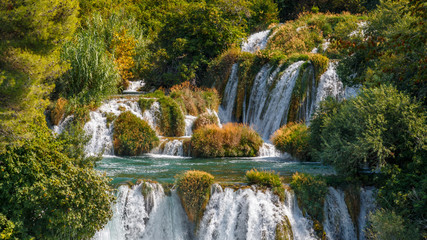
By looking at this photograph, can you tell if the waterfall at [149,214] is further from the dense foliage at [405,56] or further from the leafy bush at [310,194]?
the dense foliage at [405,56]

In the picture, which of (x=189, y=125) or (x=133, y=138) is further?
(x=189, y=125)

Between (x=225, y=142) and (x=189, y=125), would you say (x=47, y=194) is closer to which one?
(x=225, y=142)

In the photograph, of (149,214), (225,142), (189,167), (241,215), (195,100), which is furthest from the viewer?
(195,100)

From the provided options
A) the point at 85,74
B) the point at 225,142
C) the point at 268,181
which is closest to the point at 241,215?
the point at 268,181

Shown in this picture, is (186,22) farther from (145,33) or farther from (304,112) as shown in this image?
(304,112)

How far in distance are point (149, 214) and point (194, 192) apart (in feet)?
4.09

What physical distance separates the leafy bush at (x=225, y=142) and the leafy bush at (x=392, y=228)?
8.47 metres

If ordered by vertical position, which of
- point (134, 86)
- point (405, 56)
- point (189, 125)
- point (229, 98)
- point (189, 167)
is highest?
point (134, 86)

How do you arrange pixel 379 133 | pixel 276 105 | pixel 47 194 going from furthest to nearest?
pixel 276 105 → pixel 379 133 → pixel 47 194

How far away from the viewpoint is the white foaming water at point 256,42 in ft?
101

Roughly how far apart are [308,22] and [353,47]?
1706 cm

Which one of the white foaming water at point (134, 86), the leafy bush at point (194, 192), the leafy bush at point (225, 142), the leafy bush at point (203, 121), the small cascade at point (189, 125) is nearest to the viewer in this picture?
the leafy bush at point (194, 192)

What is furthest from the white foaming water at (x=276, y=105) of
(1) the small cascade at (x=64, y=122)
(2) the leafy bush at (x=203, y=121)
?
(1) the small cascade at (x=64, y=122)

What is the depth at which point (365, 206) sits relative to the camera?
11.5 m
